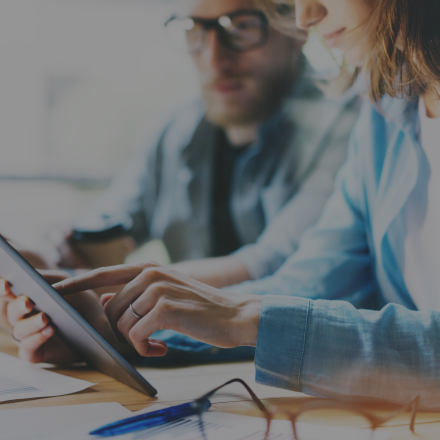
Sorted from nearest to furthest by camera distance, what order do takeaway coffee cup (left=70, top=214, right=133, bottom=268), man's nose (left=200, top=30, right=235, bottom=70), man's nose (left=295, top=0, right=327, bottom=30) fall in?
1. man's nose (left=295, top=0, right=327, bottom=30)
2. takeaway coffee cup (left=70, top=214, right=133, bottom=268)
3. man's nose (left=200, top=30, right=235, bottom=70)

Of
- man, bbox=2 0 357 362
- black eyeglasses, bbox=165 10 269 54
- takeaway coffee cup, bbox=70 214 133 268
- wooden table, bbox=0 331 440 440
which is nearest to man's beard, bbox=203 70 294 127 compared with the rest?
man, bbox=2 0 357 362

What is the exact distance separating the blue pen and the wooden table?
5 cm

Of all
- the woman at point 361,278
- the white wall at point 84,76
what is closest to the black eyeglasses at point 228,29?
the woman at point 361,278

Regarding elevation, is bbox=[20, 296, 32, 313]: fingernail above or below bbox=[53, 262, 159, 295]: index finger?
below

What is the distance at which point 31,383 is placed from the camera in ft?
1.42

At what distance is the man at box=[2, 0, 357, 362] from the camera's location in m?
1.20

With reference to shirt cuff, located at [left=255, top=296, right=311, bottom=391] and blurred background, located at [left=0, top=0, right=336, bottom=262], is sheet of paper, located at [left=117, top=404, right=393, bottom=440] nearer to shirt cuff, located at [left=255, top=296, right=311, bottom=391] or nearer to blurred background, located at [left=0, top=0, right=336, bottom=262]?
shirt cuff, located at [left=255, top=296, right=311, bottom=391]

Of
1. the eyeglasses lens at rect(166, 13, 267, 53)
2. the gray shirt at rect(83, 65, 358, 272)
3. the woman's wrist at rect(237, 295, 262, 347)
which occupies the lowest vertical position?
the gray shirt at rect(83, 65, 358, 272)

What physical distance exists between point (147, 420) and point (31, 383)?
0.18m

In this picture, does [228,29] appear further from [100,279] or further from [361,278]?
[100,279]

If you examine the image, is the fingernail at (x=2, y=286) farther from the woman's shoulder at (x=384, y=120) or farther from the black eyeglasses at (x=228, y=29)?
the black eyeglasses at (x=228, y=29)

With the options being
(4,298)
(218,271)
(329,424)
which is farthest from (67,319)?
(218,271)

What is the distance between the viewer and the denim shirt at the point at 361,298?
1.25 feet

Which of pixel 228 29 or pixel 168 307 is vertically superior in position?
pixel 228 29
